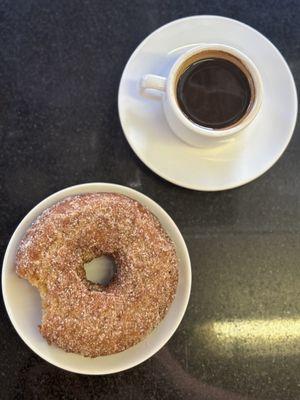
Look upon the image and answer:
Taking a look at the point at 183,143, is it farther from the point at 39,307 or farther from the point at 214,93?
the point at 39,307

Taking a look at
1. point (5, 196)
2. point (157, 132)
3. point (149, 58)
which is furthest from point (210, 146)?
point (5, 196)

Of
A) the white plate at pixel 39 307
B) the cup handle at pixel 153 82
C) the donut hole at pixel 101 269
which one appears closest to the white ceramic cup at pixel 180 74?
the cup handle at pixel 153 82

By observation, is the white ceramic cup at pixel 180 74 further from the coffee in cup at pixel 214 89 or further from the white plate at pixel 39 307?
the white plate at pixel 39 307

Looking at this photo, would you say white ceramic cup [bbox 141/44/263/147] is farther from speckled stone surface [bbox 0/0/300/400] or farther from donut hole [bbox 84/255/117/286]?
donut hole [bbox 84/255/117/286]

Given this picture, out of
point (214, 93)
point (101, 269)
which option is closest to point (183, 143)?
point (214, 93)

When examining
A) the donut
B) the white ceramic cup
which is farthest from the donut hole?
the white ceramic cup

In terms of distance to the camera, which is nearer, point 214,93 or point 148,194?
point 214,93
